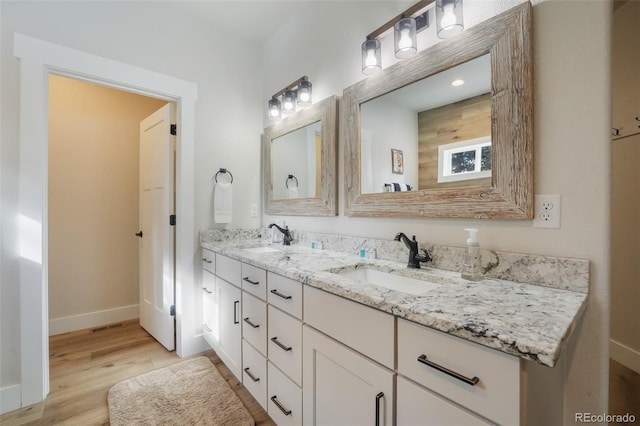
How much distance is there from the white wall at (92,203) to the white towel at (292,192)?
1.86m

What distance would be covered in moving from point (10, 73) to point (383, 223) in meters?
2.34

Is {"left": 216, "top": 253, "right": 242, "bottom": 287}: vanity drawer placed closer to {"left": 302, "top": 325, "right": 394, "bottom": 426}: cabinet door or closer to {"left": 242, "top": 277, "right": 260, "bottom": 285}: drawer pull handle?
{"left": 242, "top": 277, "right": 260, "bottom": 285}: drawer pull handle

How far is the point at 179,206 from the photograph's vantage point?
2.18 m

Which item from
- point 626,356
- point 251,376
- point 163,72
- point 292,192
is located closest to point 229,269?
point 251,376

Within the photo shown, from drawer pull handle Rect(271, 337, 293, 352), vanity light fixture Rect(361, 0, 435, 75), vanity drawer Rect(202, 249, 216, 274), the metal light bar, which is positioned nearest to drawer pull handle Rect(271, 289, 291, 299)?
drawer pull handle Rect(271, 337, 293, 352)

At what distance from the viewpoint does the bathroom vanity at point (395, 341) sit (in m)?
0.63

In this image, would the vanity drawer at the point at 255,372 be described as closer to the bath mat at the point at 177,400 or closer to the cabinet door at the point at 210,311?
the bath mat at the point at 177,400

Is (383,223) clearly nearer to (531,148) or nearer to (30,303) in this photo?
(531,148)

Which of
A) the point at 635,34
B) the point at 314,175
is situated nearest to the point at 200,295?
the point at 314,175

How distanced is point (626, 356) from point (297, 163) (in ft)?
8.94

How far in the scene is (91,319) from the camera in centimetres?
269

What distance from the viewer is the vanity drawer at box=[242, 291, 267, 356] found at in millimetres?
1436

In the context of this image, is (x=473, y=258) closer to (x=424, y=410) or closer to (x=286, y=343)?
(x=424, y=410)

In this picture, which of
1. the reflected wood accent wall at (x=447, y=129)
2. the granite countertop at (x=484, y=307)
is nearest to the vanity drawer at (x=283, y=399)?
the granite countertop at (x=484, y=307)
